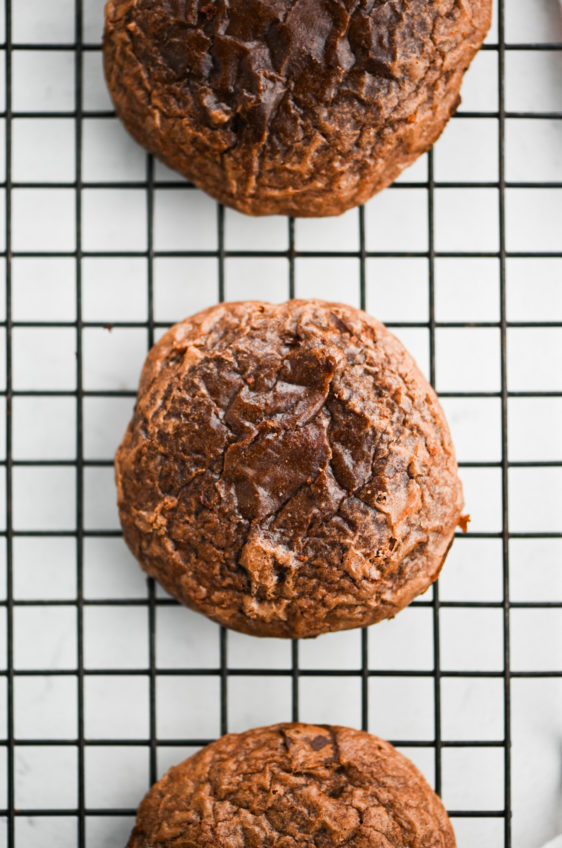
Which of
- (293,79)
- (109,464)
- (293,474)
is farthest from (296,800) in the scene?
(293,79)

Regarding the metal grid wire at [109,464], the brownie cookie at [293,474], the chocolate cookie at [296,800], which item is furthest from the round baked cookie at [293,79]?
the chocolate cookie at [296,800]

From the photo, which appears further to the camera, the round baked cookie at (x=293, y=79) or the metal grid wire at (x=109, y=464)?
the metal grid wire at (x=109, y=464)

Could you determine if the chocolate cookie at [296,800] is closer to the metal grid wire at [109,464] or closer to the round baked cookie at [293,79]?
the metal grid wire at [109,464]

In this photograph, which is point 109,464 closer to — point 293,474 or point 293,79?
point 293,474

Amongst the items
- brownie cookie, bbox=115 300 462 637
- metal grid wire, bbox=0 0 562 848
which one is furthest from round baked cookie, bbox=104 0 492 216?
brownie cookie, bbox=115 300 462 637

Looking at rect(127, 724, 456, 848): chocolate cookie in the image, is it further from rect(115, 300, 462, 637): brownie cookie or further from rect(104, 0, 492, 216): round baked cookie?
rect(104, 0, 492, 216): round baked cookie

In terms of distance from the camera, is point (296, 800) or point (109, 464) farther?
point (109, 464)
